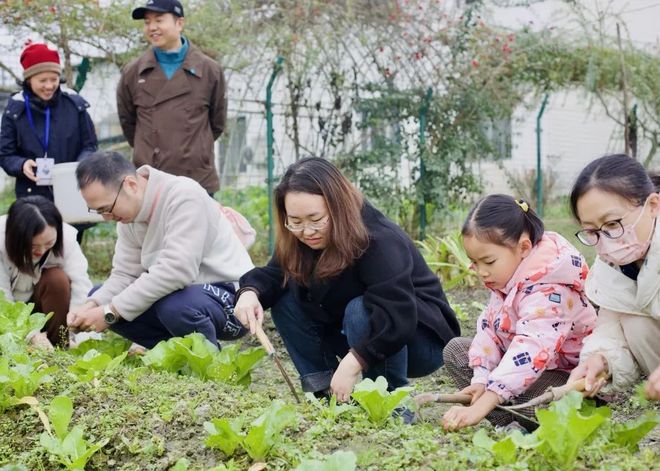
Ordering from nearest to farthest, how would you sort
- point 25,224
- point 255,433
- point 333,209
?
point 255,433, point 333,209, point 25,224

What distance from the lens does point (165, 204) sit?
397 cm

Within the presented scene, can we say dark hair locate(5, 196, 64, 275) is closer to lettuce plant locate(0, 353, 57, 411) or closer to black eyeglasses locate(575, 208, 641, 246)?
lettuce plant locate(0, 353, 57, 411)

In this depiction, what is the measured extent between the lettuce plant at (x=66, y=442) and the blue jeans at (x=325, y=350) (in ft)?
3.61

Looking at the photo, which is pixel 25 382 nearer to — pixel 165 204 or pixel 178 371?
pixel 178 371

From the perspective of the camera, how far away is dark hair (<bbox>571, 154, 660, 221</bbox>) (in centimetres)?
249

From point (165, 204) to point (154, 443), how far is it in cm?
165

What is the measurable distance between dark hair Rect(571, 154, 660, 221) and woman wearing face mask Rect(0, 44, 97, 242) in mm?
3544

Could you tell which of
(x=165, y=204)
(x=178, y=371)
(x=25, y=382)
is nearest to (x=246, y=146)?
(x=165, y=204)

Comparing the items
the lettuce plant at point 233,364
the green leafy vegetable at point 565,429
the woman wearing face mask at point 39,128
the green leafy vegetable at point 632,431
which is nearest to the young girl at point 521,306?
the green leafy vegetable at point 632,431

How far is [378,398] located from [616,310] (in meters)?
0.81

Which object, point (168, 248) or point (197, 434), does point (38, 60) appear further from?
point (197, 434)

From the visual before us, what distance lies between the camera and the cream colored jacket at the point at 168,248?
3.88 meters

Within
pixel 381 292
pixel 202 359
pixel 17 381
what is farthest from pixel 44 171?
pixel 381 292

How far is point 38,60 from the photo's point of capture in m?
5.14
